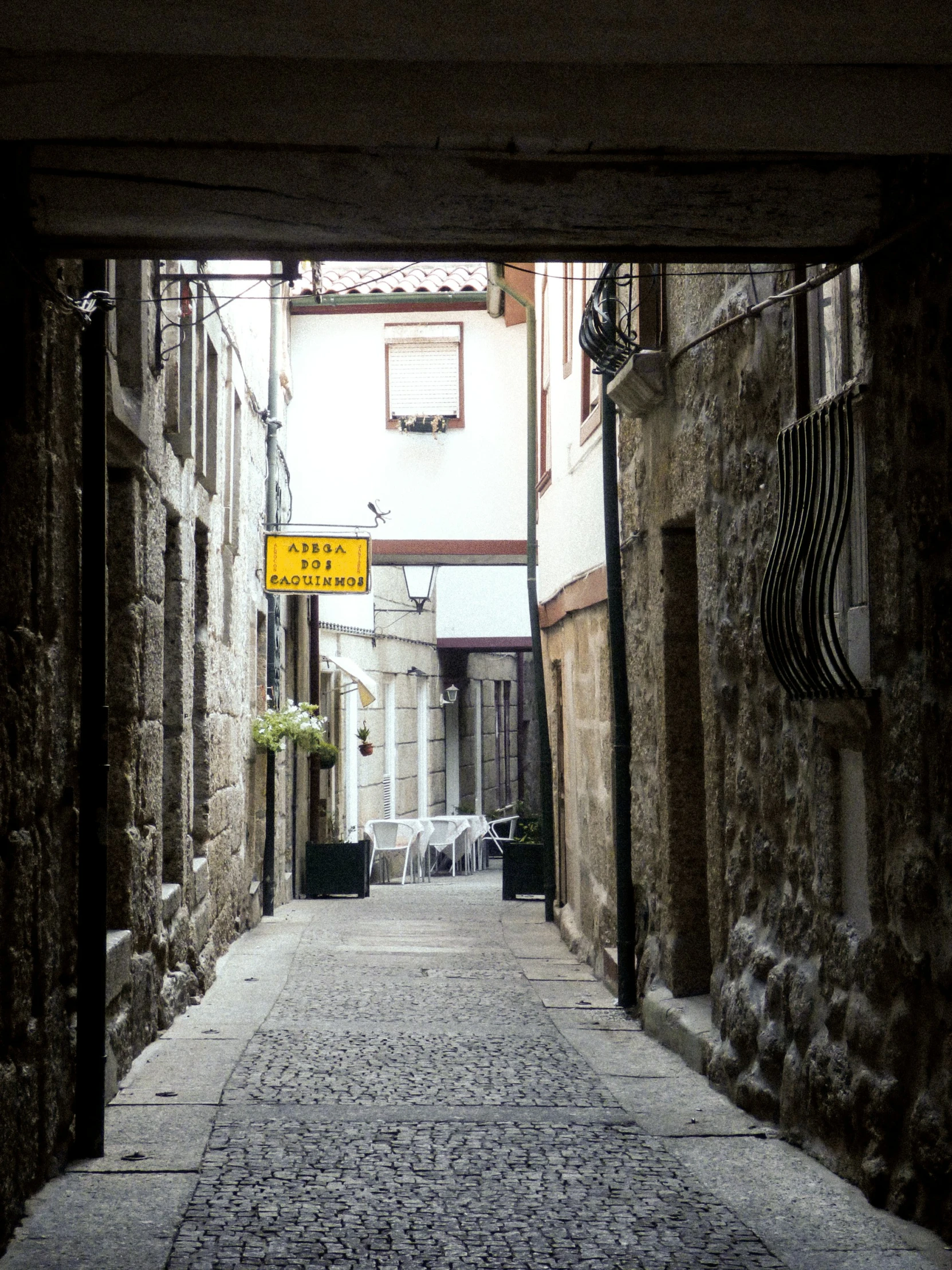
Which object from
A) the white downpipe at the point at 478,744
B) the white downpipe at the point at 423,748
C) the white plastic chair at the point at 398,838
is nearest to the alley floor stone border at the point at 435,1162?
the white plastic chair at the point at 398,838

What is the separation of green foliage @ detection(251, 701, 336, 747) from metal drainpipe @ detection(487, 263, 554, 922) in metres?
1.85

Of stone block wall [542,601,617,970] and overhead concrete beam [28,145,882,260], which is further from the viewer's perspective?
stone block wall [542,601,617,970]

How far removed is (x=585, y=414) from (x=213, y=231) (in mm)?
6184

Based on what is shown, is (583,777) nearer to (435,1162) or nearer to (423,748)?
(435,1162)

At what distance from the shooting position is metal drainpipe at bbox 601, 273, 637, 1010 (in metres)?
7.29

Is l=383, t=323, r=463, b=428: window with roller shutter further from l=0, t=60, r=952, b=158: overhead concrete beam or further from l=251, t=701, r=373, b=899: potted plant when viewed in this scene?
l=0, t=60, r=952, b=158: overhead concrete beam

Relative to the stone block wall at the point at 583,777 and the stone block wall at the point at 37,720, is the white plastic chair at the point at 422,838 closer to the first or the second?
the stone block wall at the point at 583,777

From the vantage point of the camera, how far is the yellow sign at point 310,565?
12.5 m

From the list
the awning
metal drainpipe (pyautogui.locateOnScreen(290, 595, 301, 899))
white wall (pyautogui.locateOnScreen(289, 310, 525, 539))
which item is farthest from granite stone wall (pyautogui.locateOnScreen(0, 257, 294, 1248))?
the awning

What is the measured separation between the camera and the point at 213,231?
3691 millimetres

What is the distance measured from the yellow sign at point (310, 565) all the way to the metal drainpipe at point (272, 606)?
0.30 m

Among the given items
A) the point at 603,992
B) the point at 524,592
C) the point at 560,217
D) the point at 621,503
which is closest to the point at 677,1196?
the point at 560,217

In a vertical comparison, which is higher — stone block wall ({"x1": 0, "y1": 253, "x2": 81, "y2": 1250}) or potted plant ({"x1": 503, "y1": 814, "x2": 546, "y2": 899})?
stone block wall ({"x1": 0, "y1": 253, "x2": 81, "y2": 1250})

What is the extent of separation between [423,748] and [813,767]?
2060cm
